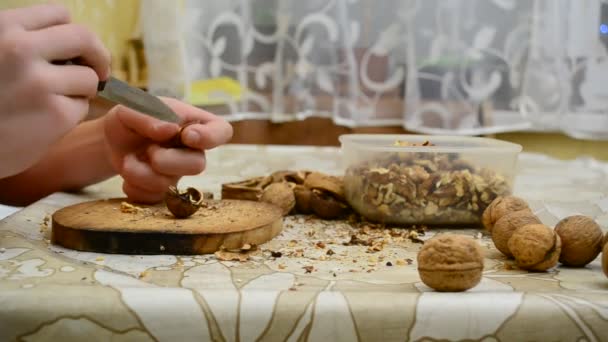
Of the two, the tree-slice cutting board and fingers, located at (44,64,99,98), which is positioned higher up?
fingers, located at (44,64,99,98)

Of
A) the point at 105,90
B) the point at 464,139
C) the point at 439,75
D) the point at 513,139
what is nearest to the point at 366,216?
the point at 464,139

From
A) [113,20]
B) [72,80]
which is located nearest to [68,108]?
[72,80]

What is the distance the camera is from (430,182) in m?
0.71

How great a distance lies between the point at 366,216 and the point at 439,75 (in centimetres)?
72

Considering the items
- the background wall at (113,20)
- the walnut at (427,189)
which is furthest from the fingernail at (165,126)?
the background wall at (113,20)

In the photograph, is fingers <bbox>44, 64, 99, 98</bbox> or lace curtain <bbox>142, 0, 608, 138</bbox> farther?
lace curtain <bbox>142, 0, 608, 138</bbox>

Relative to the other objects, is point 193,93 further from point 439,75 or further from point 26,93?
point 26,93

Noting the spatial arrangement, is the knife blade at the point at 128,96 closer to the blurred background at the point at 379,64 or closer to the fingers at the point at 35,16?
the fingers at the point at 35,16

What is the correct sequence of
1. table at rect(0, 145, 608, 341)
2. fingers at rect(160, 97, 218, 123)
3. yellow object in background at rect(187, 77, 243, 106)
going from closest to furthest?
1. table at rect(0, 145, 608, 341)
2. fingers at rect(160, 97, 218, 123)
3. yellow object in background at rect(187, 77, 243, 106)

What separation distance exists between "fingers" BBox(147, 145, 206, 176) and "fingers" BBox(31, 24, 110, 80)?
0.14 meters

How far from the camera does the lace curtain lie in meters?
1.33

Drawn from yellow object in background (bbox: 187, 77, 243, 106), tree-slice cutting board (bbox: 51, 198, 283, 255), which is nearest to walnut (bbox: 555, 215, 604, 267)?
tree-slice cutting board (bbox: 51, 198, 283, 255)

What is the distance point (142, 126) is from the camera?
2.39 ft

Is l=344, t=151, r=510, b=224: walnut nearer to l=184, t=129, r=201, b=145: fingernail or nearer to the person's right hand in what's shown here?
l=184, t=129, r=201, b=145: fingernail
